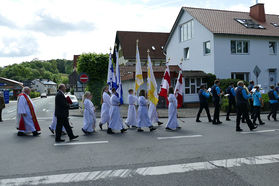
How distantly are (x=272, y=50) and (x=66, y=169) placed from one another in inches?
1095

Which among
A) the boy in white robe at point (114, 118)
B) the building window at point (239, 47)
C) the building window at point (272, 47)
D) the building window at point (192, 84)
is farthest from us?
the building window at point (272, 47)

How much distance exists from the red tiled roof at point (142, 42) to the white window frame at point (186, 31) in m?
9.78

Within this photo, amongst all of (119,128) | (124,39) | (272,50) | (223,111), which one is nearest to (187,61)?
(272,50)

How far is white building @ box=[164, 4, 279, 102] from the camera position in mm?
26031

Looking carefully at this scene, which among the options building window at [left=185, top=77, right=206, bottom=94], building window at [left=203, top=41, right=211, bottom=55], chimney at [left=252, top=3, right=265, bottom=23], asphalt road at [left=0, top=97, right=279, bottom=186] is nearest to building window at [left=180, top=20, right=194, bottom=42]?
building window at [left=203, top=41, right=211, bottom=55]

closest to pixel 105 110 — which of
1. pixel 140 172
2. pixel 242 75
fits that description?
pixel 140 172

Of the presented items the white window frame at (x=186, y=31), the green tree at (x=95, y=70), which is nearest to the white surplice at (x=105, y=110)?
the green tree at (x=95, y=70)

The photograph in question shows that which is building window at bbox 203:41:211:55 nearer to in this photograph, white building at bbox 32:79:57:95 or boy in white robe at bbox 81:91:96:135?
boy in white robe at bbox 81:91:96:135

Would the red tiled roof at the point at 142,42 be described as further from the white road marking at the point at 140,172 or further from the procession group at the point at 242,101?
the white road marking at the point at 140,172

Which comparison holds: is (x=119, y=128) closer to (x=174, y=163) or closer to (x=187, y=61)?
(x=174, y=163)

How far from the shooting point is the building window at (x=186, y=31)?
3026cm

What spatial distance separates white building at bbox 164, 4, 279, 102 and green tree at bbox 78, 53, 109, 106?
7395 mm

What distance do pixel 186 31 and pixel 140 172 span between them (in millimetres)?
27805

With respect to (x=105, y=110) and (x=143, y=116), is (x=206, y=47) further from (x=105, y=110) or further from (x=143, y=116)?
(x=105, y=110)
